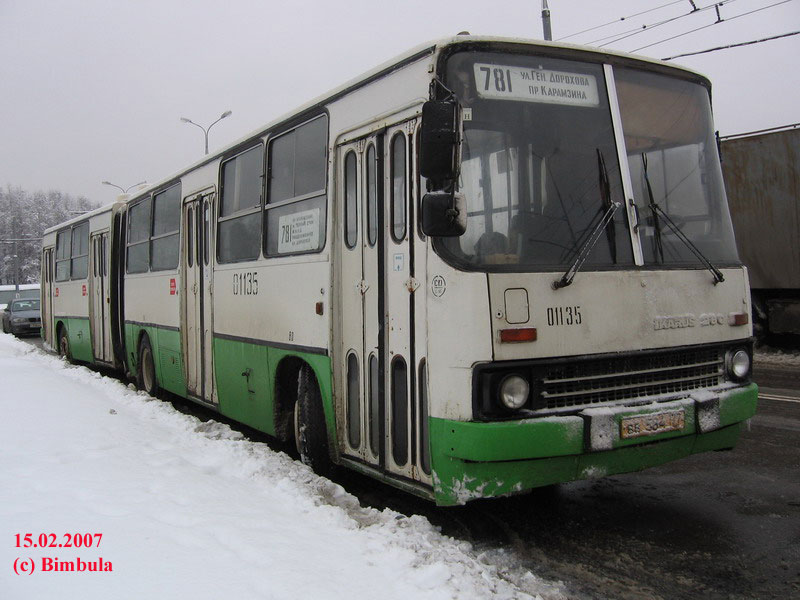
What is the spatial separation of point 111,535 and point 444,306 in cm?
214

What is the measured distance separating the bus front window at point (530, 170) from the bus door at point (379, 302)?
0.48m

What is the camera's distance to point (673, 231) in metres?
4.71

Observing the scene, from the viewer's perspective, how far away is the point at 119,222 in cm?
1258

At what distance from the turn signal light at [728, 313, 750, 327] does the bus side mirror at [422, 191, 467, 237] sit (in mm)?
2120

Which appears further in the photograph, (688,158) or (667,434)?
(688,158)

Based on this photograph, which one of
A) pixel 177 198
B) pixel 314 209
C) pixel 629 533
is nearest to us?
pixel 629 533

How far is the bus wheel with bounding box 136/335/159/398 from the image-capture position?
34.4ft

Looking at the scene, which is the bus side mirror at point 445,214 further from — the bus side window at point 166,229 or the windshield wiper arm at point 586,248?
the bus side window at point 166,229

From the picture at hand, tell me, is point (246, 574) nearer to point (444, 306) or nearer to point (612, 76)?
point (444, 306)

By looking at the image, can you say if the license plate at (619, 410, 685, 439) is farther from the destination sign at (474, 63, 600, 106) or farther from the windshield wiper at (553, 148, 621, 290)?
the destination sign at (474, 63, 600, 106)

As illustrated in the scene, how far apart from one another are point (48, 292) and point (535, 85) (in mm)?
17094

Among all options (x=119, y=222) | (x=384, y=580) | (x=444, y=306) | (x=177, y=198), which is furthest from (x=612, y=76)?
(x=119, y=222)

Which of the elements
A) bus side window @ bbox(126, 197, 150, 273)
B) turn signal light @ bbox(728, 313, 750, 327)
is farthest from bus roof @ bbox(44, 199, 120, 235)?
turn signal light @ bbox(728, 313, 750, 327)

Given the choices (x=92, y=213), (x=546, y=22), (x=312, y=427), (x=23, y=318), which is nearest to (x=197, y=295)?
(x=312, y=427)
